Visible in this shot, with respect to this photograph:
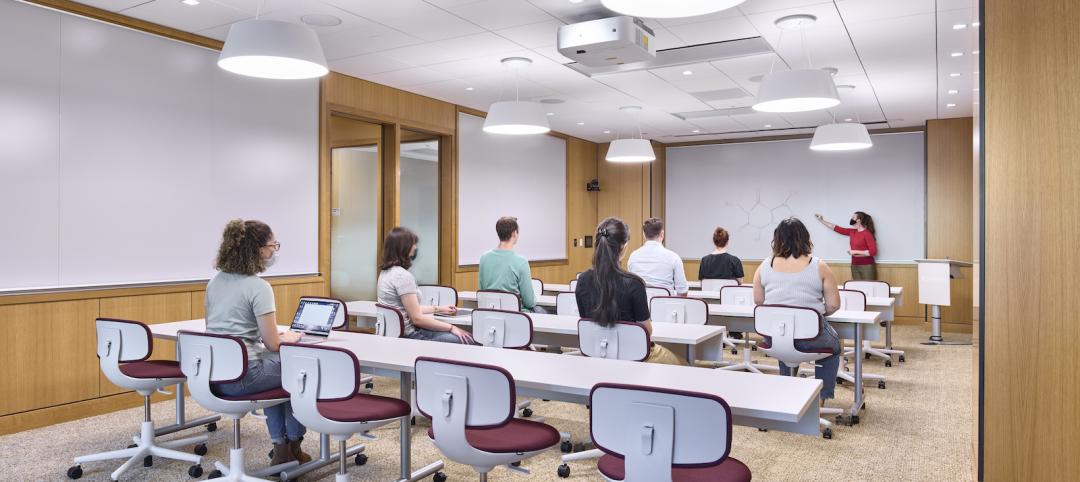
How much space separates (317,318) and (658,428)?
2.20 meters

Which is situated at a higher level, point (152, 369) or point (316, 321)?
point (316, 321)

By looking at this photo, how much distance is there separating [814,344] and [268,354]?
326cm

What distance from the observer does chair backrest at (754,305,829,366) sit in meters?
4.46

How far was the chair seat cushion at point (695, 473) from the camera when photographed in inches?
92.0

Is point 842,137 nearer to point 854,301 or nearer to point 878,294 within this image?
point 878,294

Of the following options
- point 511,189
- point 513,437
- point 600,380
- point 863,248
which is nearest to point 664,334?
point 600,380

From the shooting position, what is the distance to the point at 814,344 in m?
4.53

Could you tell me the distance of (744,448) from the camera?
4242mm

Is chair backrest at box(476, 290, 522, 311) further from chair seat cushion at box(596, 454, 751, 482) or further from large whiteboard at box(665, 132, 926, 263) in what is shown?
large whiteboard at box(665, 132, 926, 263)

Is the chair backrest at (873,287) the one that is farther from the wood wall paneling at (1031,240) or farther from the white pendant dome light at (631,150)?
the wood wall paneling at (1031,240)

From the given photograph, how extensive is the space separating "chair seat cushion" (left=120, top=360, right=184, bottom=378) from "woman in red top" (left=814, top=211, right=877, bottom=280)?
9508 millimetres

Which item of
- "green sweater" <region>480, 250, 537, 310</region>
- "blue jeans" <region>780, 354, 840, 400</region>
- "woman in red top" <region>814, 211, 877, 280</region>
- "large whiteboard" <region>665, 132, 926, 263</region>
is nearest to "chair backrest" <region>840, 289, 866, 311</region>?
"blue jeans" <region>780, 354, 840, 400</region>

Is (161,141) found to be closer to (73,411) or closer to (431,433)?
(73,411)

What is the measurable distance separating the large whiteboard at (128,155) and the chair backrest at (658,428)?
445cm
